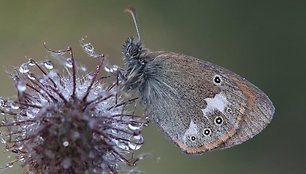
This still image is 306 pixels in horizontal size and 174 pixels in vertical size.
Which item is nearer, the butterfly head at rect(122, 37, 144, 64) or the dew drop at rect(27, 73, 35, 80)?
the dew drop at rect(27, 73, 35, 80)

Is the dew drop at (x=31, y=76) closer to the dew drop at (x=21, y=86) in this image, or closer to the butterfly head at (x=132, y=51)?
the dew drop at (x=21, y=86)

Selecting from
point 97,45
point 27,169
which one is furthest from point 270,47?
point 27,169

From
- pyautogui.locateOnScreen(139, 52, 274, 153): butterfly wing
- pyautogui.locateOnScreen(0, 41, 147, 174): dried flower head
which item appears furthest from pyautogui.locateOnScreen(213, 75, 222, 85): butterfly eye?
pyautogui.locateOnScreen(0, 41, 147, 174): dried flower head

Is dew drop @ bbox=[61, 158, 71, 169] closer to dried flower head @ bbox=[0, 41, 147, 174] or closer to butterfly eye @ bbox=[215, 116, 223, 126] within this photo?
dried flower head @ bbox=[0, 41, 147, 174]

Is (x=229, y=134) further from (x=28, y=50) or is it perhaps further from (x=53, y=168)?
(x=28, y=50)

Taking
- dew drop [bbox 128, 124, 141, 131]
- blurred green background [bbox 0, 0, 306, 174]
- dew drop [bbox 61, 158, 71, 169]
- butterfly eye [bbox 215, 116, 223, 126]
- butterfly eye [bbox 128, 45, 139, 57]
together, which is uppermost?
blurred green background [bbox 0, 0, 306, 174]
